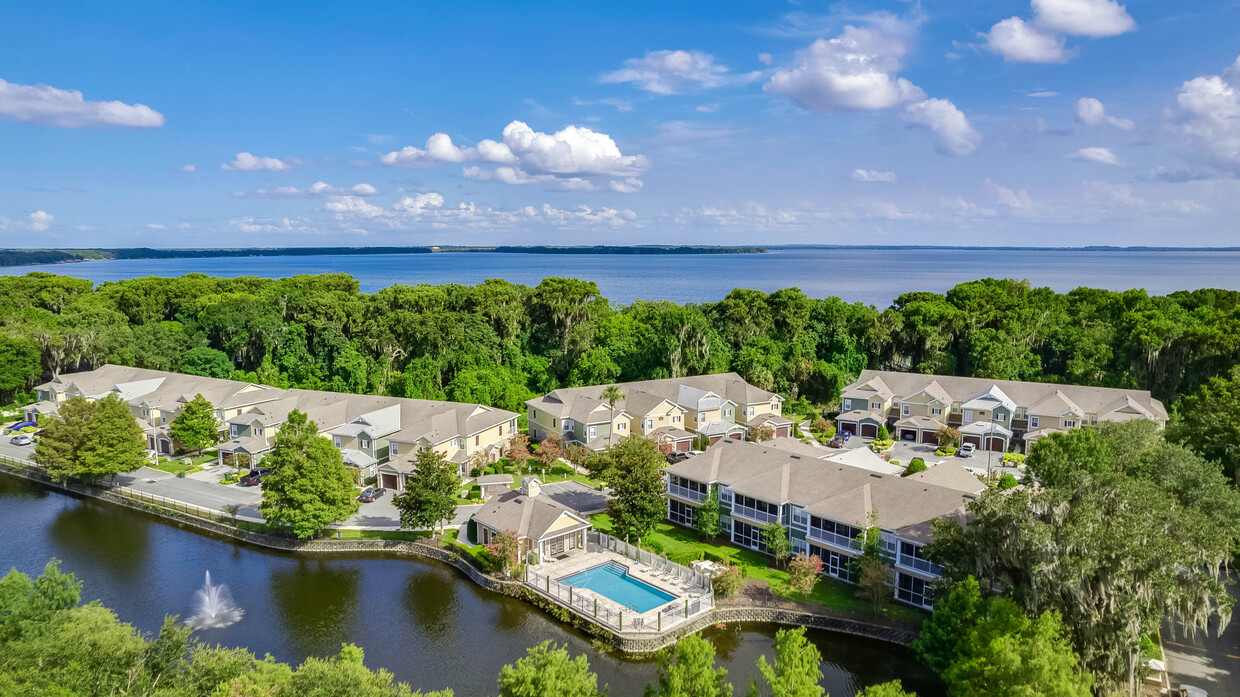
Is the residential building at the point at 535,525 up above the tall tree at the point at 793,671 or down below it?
below

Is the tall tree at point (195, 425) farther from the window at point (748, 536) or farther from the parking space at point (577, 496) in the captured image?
the window at point (748, 536)

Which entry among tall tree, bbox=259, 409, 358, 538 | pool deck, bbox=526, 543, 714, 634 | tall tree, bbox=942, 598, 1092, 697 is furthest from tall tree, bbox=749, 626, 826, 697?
tall tree, bbox=259, 409, 358, 538

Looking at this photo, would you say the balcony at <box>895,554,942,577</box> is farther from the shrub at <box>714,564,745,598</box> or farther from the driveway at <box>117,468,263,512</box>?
the driveway at <box>117,468,263,512</box>

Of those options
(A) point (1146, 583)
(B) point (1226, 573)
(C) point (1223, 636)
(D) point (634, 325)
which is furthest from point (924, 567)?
(D) point (634, 325)

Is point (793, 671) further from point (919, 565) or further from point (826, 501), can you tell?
point (826, 501)

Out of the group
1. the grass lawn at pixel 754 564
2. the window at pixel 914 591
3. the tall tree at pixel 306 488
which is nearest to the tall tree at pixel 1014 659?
the window at pixel 914 591
